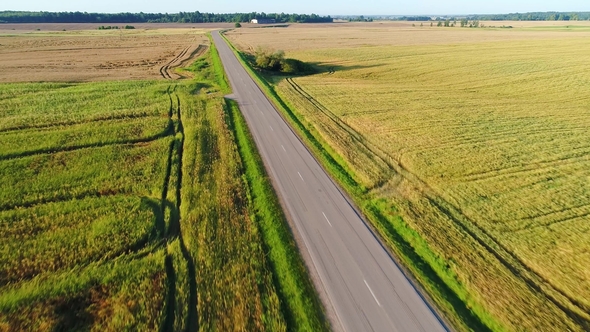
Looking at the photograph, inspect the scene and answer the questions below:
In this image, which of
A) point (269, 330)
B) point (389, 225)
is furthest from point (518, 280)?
point (269, 330)

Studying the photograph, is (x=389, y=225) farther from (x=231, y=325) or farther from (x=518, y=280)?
(x=231, y=325)

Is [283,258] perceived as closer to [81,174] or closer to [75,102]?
[81,174]

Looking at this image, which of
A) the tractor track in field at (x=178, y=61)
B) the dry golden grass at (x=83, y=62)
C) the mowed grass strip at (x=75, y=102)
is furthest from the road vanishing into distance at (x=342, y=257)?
the dry golden grass at (x=83, y=62)

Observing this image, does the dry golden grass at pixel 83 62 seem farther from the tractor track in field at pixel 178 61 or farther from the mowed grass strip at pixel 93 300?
the mowed grass strip at pixel 93 300

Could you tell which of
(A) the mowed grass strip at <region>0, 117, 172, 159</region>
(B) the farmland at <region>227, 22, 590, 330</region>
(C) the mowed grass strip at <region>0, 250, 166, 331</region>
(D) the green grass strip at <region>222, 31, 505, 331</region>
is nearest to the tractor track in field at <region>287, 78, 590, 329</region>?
(B) the farmland at <region>227, 22, 590, 330</region>

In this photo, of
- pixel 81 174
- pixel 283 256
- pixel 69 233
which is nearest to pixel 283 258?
pixel 283 256

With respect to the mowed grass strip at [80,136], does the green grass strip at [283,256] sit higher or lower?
lower
